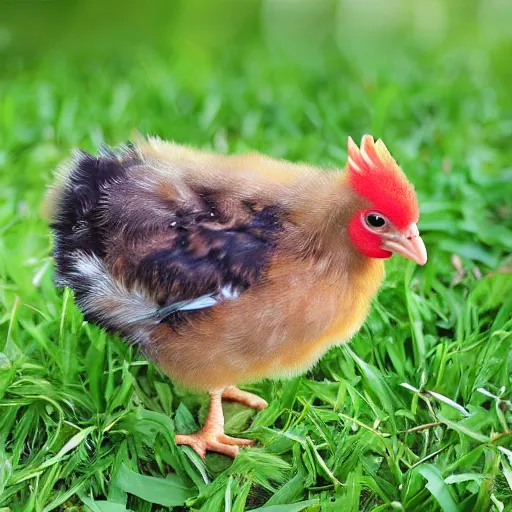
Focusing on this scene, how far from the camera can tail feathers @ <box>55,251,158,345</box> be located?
2168mm

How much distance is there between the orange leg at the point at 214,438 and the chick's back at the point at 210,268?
0.61 feet

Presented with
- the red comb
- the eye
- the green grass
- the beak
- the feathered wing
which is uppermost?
the red comb

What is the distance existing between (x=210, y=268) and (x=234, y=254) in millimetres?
77

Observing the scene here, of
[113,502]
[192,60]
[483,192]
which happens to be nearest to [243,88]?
[192,60]

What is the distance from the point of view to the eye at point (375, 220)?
6.72ft

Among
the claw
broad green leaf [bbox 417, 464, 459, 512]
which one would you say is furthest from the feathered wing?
broad green leaf [bbox 417, 464, 459, 512]

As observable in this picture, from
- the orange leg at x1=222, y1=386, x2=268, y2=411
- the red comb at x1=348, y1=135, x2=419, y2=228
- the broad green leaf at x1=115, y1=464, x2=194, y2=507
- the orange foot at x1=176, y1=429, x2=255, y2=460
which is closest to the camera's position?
the red comb at x1=348, y1=135, x2=419, y2=228

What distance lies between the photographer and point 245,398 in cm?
255

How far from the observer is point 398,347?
2.64 meters

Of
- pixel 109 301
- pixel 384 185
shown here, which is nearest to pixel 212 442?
pixel 109 301

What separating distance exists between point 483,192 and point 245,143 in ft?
4.01

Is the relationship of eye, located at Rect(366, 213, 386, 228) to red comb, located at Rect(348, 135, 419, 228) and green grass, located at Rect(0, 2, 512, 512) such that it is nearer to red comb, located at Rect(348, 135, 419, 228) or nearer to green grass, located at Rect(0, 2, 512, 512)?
red comb, located at Rect(348, 135, 419, 228)

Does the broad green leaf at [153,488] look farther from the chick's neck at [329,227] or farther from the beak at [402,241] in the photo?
the beak at [402,241]

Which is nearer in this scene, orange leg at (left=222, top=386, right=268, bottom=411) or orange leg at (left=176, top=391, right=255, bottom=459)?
orange leg at (left=176, top=391, right=255, bottom=459)
